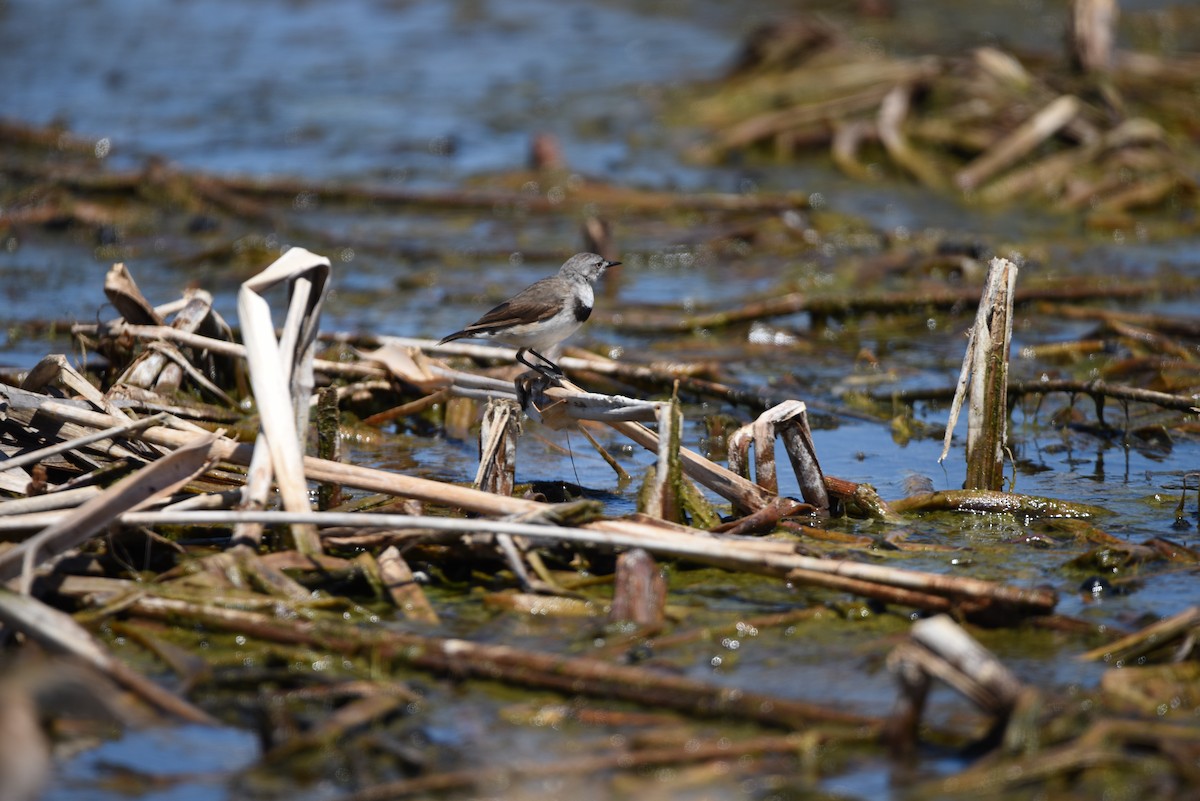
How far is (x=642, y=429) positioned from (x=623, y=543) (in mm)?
1273

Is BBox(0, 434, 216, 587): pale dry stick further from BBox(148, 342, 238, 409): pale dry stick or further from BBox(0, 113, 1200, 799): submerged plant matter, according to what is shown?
BBox(148, 342, 238, 409): pale dry stick

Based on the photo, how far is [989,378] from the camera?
245 inches

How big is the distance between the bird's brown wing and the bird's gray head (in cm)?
52

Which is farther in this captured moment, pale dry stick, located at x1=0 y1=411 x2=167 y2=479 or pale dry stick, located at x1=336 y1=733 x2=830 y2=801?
pale dry stick, located at x1=0 y1=411 x2=167 y2=479

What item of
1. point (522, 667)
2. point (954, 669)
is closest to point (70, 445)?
point (522, 667)

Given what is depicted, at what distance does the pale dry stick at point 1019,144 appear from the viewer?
13.5m

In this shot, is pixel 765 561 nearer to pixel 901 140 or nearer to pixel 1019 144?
pixel 1019 144

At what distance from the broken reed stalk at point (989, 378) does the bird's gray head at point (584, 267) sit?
8.38 ft

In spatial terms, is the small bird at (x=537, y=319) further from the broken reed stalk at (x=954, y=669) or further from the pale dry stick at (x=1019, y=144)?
the pale dry stick at (x=1019, y=144)

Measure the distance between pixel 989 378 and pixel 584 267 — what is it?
2.75 meters

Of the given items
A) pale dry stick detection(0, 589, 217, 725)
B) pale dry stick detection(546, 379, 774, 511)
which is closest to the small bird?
pale dry stick detection(546, 379, 774, 511)

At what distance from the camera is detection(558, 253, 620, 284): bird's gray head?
26.3ft

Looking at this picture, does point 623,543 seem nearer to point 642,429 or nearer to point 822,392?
point 642,429

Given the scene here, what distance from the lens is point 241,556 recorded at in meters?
5.20
